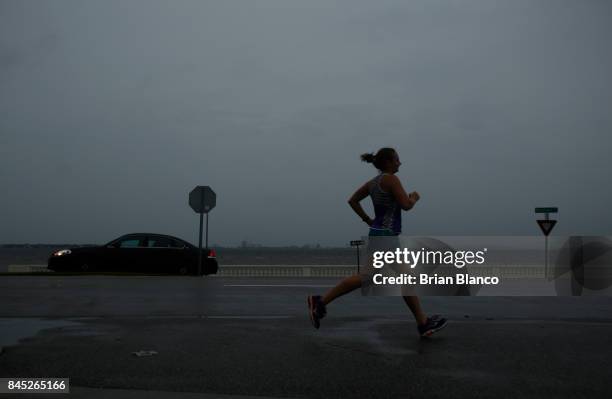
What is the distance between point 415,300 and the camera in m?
6.38

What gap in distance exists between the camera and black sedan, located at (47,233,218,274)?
20.0m

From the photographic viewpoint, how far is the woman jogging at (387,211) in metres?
6.32

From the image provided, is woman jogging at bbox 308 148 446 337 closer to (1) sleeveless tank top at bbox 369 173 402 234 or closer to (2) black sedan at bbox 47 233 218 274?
(1) sleeveless tank top at bbox 369 173 402 234

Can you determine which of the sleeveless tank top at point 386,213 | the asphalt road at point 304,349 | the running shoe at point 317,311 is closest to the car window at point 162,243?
the asphalt road at point 304,349

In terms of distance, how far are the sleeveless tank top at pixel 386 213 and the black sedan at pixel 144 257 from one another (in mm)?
14174

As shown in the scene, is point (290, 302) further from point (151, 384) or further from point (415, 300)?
point (151, 384)

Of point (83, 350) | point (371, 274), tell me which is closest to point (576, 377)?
point (371, 274)

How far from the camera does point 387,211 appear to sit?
21.0ft

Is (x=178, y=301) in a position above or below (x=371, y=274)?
below

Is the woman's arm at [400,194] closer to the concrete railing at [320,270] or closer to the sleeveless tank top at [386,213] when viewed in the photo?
the sleeveless tank top at [386,213]

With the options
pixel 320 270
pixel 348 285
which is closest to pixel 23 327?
pixel 348 285

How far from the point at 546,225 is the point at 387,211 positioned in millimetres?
15991

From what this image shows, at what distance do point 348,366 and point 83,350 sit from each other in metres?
2.41

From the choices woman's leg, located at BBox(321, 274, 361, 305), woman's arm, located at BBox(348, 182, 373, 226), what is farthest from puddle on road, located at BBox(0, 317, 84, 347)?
woman's arm, located at BBox(348, 182, 373, 226)
